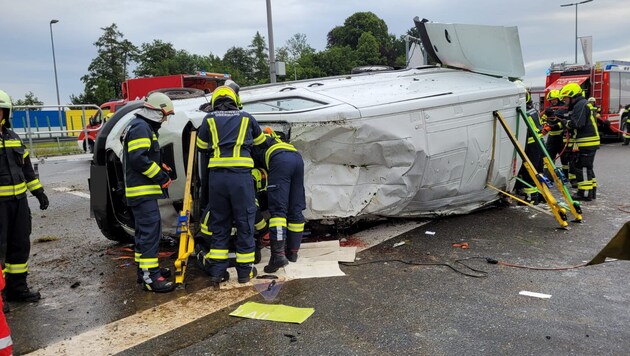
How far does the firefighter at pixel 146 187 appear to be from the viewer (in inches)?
159

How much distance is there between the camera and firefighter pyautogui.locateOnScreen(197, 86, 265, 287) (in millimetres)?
4070

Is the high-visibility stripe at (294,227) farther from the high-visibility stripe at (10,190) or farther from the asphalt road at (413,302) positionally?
the high-visibility stripe at (10,190)

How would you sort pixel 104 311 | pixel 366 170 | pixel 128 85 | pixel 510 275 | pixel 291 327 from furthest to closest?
1. pixel 128 85
2. pixel 366 170
3. pixel 510 275
4. pixel 104 311
5. pixel 291 327

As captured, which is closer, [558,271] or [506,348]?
[506,348]

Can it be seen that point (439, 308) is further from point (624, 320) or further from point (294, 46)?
point (294, 46)

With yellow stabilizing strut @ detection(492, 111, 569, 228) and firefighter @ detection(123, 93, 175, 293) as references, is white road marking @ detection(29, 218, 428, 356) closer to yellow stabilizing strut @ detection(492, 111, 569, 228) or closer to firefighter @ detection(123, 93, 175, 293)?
firefighter @ detection(123, 93, 175, 293)

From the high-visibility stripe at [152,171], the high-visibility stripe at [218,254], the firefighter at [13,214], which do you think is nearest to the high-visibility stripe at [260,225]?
the high-visibility stripe at [218,254]

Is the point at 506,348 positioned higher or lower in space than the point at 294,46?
lower

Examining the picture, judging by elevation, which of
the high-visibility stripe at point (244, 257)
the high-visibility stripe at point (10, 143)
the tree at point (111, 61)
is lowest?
the high-visibility stripe at point (244, 257)

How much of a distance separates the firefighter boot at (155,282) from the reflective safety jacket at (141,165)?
1.92 ft

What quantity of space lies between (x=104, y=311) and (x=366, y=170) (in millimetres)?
2640

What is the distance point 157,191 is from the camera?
4.18m

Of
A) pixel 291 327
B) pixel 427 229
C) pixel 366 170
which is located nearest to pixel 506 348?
pixel 291 327

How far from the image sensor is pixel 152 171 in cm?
404
